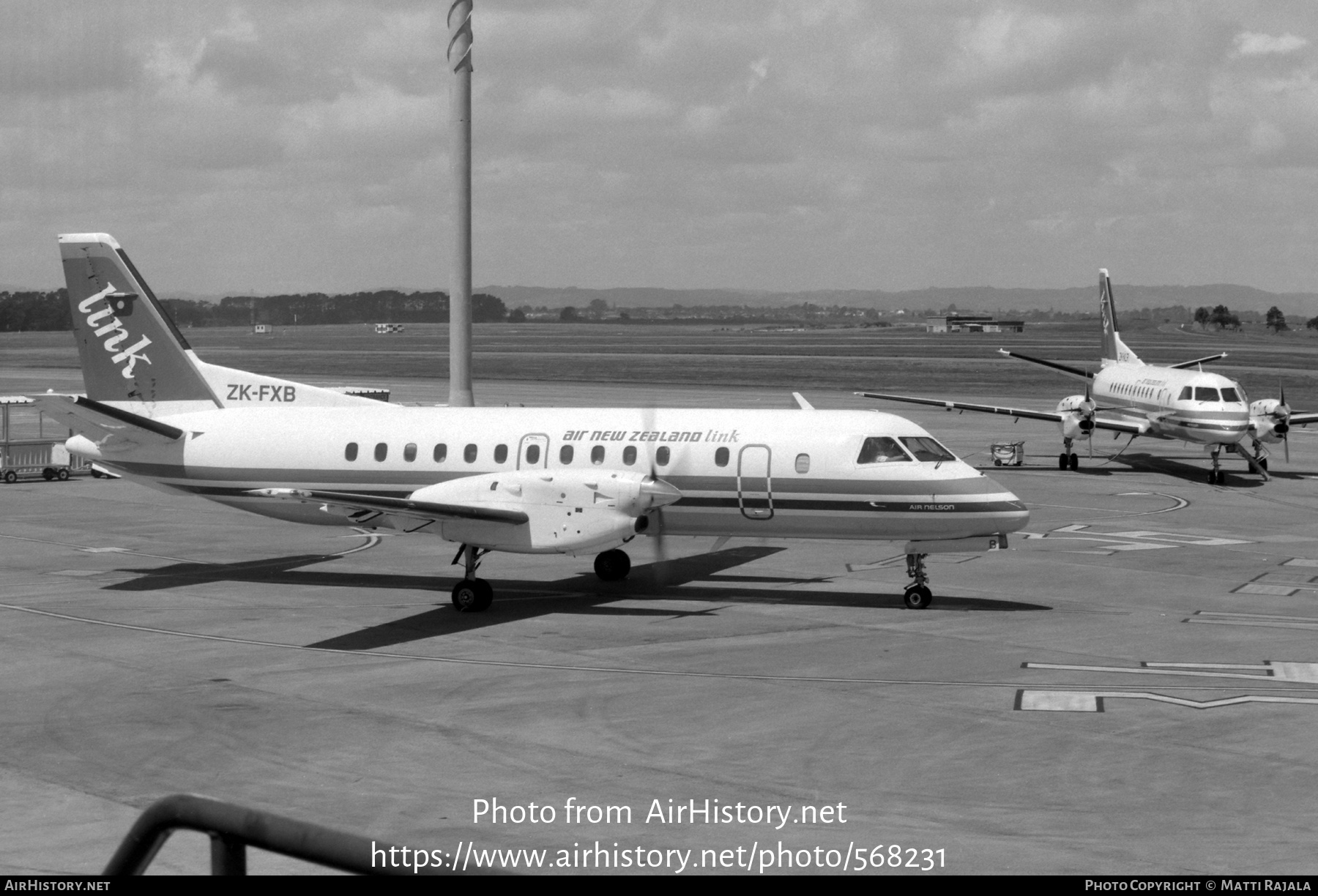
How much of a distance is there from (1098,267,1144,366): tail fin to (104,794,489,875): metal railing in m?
55.7

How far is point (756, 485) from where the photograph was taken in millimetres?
24344

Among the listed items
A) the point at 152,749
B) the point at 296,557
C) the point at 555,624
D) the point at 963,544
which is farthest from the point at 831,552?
the point at 152,749

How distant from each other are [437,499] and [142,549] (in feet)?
34.3

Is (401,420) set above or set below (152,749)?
above

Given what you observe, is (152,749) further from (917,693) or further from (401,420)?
(401,420)

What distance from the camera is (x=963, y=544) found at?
2364 centimetres

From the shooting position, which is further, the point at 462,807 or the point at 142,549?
the point at 142,549

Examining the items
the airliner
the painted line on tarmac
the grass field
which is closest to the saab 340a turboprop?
the airliner

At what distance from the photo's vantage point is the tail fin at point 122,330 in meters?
27.8

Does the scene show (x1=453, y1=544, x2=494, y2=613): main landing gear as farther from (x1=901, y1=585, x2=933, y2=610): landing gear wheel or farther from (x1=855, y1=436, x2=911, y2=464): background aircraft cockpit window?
(x1=901, y1=585, x2=933, y2=610): landing gear wheel

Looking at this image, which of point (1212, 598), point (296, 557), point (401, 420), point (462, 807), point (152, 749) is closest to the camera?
point (462, 807)

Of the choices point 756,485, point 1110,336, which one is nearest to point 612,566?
point 756,485

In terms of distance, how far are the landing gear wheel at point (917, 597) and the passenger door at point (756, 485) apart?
2.76 metres

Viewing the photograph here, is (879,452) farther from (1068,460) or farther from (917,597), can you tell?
(1068,460)
